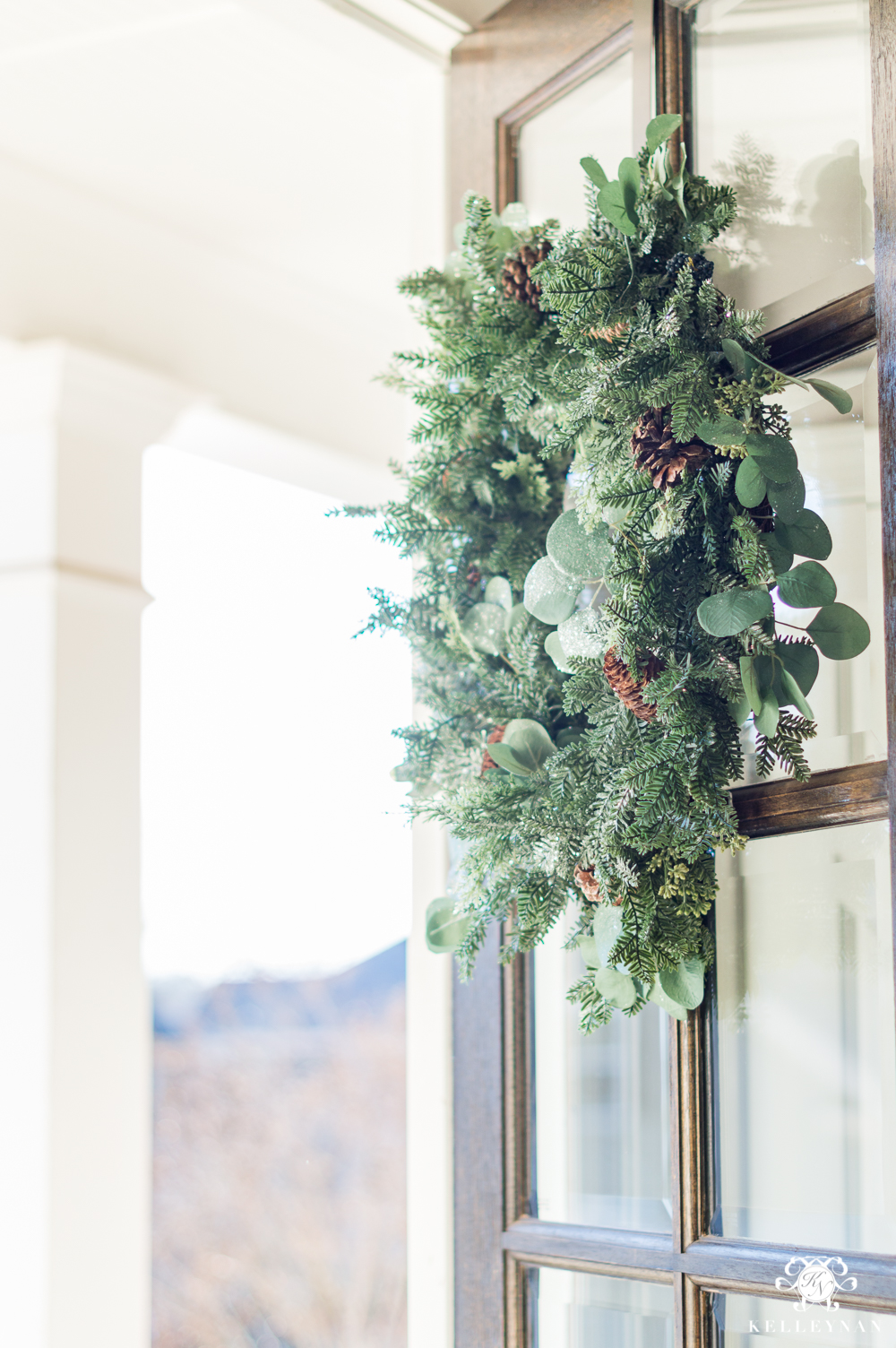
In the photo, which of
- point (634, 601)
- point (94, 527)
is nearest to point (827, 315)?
point (634, 601)

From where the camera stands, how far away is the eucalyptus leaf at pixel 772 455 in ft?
2.44

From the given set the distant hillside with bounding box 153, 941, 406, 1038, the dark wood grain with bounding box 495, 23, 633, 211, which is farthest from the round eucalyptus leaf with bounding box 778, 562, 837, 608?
the distant hillside with bounding box 153, 941, 406, 1038

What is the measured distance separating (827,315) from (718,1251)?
25.0 inches

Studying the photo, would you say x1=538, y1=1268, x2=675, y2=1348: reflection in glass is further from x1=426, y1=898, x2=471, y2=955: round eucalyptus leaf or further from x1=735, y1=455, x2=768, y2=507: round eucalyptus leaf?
x1=735, y1=455, x2=768, y2=507: round eucalyptus leaf

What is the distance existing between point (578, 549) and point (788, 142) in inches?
12.8

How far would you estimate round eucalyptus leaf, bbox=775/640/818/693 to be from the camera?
0.77 m

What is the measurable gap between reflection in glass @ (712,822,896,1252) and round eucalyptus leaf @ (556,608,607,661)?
0.19 metres

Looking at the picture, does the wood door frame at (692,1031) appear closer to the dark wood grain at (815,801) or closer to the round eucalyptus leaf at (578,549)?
the dark wood grain at (815,801)

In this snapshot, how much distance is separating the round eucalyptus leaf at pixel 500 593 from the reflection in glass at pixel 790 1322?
1.65 ft

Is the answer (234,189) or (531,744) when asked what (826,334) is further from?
(234,189)

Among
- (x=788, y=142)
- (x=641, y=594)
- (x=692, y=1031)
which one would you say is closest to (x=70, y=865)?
(x=692, y=1031)

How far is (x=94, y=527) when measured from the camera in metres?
Result: 1.96

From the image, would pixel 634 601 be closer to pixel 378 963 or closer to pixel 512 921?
pixel 512 921

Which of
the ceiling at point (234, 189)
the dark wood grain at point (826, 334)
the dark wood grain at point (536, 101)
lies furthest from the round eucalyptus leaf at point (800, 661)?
the ceiling at point (234, 189)
